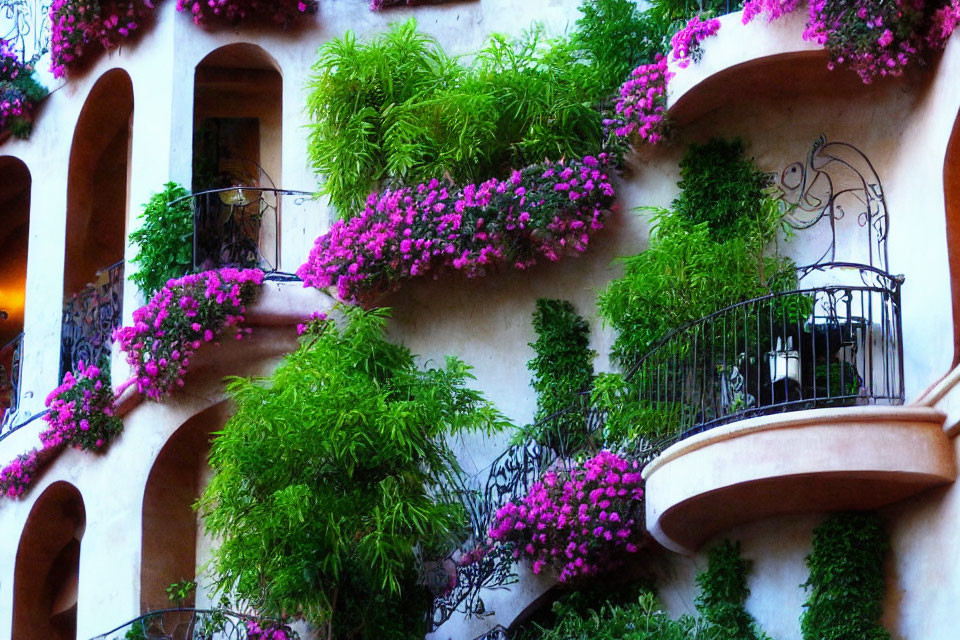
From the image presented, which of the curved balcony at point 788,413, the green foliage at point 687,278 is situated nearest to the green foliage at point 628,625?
the curved balcony at point 788,413

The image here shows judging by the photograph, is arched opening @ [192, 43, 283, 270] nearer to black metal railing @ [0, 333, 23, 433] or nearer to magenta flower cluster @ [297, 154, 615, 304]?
magenta flower cluster @ [297, 154, 615, 304]

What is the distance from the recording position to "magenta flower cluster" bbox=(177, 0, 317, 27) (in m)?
17.2

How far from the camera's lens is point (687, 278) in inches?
573

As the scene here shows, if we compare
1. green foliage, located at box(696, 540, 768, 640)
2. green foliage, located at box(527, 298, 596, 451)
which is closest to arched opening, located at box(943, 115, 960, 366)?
green foliage, located at box(696, 540, 768, 640)

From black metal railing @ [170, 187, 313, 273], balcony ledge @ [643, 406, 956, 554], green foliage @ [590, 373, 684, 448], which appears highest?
black metal railing @ [170, 187, 313, 273]

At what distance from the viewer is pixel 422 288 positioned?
16.3 meters

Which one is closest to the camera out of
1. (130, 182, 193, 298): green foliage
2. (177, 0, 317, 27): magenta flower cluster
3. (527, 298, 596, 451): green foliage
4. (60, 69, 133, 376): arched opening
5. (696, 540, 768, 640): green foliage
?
(696, 540, 768, 640): green foliage

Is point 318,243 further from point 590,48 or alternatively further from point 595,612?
point 595,612

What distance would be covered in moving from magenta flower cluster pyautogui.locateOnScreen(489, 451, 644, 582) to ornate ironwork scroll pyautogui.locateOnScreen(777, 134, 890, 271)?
230cm

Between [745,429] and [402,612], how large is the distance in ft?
10.9

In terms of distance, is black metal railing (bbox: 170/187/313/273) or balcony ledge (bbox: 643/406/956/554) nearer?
balcony ledge (bbox: 643/406/956/554)

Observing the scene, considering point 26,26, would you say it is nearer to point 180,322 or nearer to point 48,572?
point 180,322

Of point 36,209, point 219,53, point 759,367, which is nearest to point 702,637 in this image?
point 759,367

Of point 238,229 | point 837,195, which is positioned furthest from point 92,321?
point 837,195
